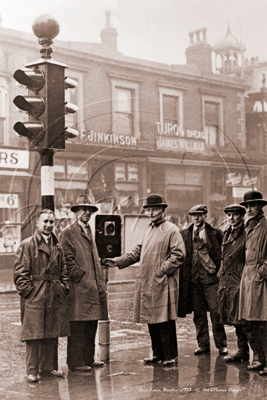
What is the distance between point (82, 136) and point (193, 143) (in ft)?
18.7

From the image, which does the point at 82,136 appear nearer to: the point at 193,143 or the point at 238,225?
the point at 193,143

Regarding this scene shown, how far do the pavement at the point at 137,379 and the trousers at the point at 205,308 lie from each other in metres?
0.20

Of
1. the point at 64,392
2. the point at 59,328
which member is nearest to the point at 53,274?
the point at 59,328

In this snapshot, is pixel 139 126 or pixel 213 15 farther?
pixel 139 126

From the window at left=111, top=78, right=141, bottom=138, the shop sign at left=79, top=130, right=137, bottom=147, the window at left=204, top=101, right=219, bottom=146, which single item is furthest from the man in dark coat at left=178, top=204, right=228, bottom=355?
the window at left=204, top=101, right=219, bottom=146

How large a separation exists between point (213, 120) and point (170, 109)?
2894 millimetres

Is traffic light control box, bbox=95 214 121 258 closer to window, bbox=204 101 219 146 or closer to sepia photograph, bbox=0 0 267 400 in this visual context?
sepia photograph, bbox=0 0 267 400

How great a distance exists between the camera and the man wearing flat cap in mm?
6773

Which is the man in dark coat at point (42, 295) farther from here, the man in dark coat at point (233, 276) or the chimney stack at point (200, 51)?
the chimney stack at point (200, 51)

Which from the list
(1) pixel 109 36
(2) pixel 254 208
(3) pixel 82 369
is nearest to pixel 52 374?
(3) pixel 82 369

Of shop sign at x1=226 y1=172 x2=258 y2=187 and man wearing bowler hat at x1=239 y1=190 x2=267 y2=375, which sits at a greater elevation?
shop sign at x1=226 y1=172 x2=258 y2=187

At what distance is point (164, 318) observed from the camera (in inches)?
270

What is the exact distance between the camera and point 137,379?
6285mm

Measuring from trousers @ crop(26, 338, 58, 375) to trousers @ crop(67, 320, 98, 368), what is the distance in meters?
0.34
